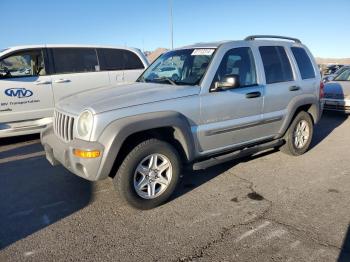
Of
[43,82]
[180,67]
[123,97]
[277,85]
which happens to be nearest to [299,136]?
[277,85]

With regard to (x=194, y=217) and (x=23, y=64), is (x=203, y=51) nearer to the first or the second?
(x=194, y=217)

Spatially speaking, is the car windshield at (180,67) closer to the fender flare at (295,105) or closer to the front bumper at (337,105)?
the fender flare at (295,105)

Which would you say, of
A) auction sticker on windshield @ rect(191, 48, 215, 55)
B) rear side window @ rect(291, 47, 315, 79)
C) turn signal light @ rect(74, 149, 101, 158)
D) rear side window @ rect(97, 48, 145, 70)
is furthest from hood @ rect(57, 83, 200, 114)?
rear side window @ rect(97, 48, 145, 70)

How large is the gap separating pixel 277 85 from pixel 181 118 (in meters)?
1.91

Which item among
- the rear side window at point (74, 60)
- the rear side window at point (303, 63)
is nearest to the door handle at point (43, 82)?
the rear side window at point (74, 60)

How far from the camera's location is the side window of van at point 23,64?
6.24 m

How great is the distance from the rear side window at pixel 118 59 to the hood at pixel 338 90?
5229 millimetres

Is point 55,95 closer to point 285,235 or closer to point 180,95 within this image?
point 180,95

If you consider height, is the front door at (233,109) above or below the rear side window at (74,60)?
below

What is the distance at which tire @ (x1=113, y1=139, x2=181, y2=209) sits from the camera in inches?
134

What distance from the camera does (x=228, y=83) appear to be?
12.7 ft

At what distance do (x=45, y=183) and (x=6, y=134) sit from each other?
2.27 metres

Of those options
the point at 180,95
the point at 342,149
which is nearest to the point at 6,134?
the point at 180,95

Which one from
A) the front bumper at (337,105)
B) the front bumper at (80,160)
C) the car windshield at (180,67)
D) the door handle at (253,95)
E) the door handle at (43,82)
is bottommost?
the front bumper at (337,105)
